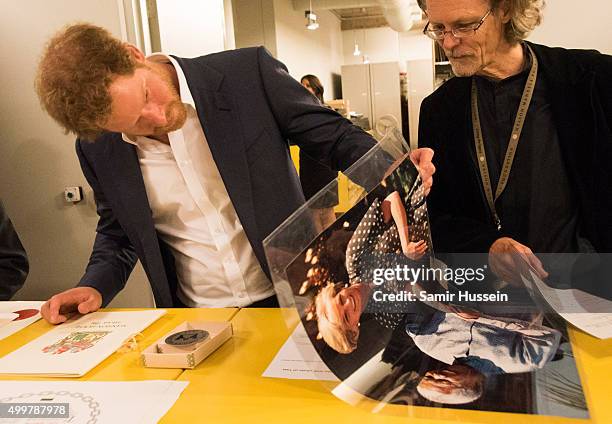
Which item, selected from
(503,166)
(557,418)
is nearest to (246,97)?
(503,166)

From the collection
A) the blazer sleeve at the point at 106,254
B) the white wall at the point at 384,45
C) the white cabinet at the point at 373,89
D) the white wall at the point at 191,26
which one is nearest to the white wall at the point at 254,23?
the white wall at the point at 191,26

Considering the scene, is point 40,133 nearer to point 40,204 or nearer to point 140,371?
point 40,204

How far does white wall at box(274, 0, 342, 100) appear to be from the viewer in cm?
743

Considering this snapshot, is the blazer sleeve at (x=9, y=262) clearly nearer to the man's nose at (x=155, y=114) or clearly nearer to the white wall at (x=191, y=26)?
the man's nose at (x=155, y=114)

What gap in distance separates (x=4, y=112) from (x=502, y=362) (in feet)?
8.90

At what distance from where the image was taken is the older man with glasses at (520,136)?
4.35 feet

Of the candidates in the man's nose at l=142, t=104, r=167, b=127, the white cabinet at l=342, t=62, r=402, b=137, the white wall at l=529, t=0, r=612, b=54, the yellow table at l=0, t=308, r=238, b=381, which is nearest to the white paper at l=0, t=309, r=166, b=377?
the yellow table at l=0, t=308, r=238, b=381

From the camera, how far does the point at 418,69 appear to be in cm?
1077

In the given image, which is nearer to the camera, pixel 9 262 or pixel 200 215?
pixel 200 215

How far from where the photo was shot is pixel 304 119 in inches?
55.9

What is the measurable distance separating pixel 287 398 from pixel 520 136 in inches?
38.1

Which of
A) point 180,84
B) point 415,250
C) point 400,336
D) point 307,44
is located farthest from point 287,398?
point 307,44

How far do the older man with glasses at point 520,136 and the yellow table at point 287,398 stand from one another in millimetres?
463

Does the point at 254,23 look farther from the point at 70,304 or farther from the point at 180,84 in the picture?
the point at 70,304
